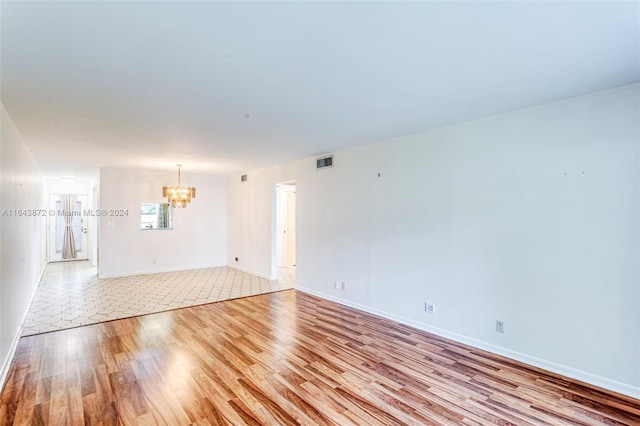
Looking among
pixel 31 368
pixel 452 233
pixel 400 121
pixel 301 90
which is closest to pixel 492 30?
pixel 301 90

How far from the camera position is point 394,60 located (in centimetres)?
218

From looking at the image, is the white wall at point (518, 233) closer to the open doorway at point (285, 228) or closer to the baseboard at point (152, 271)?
the open doorway at point (285, 228)

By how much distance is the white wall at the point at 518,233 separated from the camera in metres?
2.68

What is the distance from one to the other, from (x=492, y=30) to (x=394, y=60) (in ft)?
1.98

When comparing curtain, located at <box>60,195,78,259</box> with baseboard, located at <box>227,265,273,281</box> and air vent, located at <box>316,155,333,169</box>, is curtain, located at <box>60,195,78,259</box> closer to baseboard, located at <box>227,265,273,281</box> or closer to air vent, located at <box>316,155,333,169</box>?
baseboard, located at <box>227,265,273,281</box>

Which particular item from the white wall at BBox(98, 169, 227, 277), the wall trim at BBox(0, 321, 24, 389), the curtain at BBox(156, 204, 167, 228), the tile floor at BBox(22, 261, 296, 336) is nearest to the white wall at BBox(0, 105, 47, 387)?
the wall trim at BBox(0, 321, 24, 389)

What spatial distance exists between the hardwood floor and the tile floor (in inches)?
25.6

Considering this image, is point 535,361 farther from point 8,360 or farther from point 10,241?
point 10,241

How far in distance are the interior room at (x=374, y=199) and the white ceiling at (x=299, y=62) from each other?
2 cm

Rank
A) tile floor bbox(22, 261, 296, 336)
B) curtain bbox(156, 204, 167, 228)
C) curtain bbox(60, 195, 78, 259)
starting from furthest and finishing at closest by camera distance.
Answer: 1. curtain bbox(60, 195, 78, 259)
2. curtain bbox(156, 204, 167, 228)
3. tile floor bbox(22, 261, 296, 336)

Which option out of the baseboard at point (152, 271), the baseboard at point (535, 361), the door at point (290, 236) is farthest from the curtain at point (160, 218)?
the baseboard at point (535, 361)

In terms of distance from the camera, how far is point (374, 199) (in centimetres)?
464

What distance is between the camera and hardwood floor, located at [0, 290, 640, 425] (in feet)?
7.61

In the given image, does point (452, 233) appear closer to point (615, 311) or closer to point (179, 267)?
point (615, 311)
